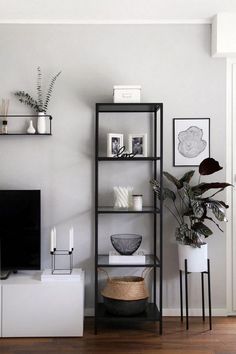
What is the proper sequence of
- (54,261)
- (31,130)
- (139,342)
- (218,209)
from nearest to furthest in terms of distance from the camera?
(139,342) < (218,209) < (31,130) < (54,261)

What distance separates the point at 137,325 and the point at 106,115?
5.86ft

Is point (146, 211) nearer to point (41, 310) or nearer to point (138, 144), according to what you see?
point (138, 144)

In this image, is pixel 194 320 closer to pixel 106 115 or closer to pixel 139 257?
pixel 139 257

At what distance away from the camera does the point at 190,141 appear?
3428mm

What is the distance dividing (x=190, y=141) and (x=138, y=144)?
48 centimetres

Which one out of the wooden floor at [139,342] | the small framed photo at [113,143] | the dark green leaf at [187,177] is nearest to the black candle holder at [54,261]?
the wooden floor at [139,342]

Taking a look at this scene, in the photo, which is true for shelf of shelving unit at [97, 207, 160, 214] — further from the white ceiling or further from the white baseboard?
the white ceiling

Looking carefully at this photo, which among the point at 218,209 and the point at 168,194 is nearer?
the point at 218,209

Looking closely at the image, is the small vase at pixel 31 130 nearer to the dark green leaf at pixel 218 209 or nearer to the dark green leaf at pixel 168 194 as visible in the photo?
the dark green leaf at pixel 168 194

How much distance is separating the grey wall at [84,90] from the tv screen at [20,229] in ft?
0.62

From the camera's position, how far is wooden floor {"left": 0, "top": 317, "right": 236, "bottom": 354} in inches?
109

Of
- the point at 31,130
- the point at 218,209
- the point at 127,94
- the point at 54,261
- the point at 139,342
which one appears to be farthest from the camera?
the point at 54,261

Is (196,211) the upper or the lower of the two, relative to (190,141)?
lower

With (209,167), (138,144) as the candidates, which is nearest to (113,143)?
(138,144)
